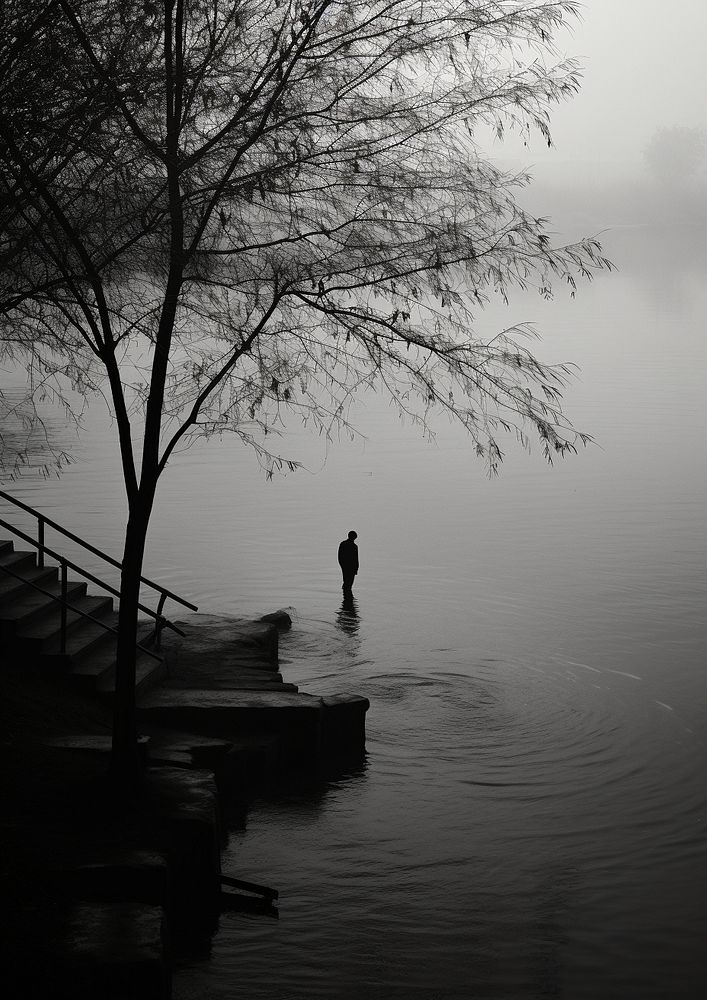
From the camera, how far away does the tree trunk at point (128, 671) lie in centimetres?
1125

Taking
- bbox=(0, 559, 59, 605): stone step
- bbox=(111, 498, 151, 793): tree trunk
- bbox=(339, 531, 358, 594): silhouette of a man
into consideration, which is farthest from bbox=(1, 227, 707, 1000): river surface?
bbox=(0, 559, 59, 605): stone step

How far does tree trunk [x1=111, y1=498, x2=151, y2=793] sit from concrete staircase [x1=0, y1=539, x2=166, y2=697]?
2875 millimetres

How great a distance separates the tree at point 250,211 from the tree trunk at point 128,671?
0.09 ft

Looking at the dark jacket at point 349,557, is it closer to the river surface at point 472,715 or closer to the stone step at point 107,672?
the river surface at point 472,715

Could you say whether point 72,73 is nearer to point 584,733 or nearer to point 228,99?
point 228,99

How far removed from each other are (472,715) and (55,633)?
7.09 m

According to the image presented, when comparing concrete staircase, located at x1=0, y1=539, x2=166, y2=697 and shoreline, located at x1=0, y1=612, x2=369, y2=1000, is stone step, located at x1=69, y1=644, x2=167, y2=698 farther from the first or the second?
shoreline, located at x1=0, y1=612, x2=369, y2=1000

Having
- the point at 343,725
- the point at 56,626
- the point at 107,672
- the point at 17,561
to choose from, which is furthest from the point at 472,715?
the point at 17,561

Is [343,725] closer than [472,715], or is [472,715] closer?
[343,725]

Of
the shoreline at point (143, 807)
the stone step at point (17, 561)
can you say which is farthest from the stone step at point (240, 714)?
the stone step at point (17, 561)

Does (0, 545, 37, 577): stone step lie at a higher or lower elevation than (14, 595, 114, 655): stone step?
higher

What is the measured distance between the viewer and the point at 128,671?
11.4 meters

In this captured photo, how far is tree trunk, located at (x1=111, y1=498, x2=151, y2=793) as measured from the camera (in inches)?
443

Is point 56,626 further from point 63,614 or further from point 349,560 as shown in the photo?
point 349,560
